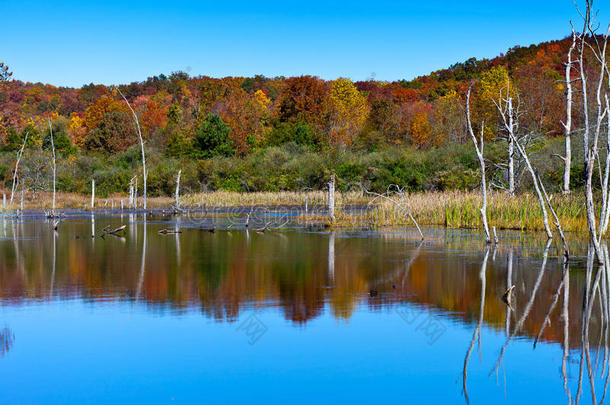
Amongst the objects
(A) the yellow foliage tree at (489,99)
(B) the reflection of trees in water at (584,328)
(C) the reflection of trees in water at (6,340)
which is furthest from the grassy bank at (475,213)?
(A) the yellow foliage tree at (489,99)

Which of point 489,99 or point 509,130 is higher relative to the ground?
point 489,99

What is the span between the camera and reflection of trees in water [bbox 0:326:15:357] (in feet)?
28.0

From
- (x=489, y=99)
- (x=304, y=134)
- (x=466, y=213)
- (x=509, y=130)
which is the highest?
(x=489, y=99)

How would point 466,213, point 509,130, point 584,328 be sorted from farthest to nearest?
point 466,213 → point 509,130 → point 584,328

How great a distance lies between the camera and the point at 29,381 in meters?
7.32

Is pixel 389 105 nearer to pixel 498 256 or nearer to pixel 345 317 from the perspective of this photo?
pixel 498 256

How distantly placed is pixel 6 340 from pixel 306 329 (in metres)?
3.87

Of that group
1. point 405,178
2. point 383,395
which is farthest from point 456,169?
point 383,395

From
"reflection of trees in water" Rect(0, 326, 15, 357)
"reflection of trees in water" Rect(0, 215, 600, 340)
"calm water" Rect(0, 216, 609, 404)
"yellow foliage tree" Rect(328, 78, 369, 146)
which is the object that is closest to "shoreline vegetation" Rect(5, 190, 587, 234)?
"reflection of trees in water" Rect(0, 215, 600, 340)

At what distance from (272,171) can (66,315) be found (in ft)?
155

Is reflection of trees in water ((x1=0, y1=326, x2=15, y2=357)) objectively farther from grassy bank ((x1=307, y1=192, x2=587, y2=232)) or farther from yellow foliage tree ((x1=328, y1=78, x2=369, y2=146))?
yellow foliage tree ((x1=328, y1=78, x2=369, y2=146))

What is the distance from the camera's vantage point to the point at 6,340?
904 cm

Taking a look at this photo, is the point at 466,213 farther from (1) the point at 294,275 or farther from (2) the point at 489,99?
(2) the point at 489,99

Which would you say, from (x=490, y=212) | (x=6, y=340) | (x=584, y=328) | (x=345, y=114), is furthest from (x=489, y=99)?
(x=6, y=340)
